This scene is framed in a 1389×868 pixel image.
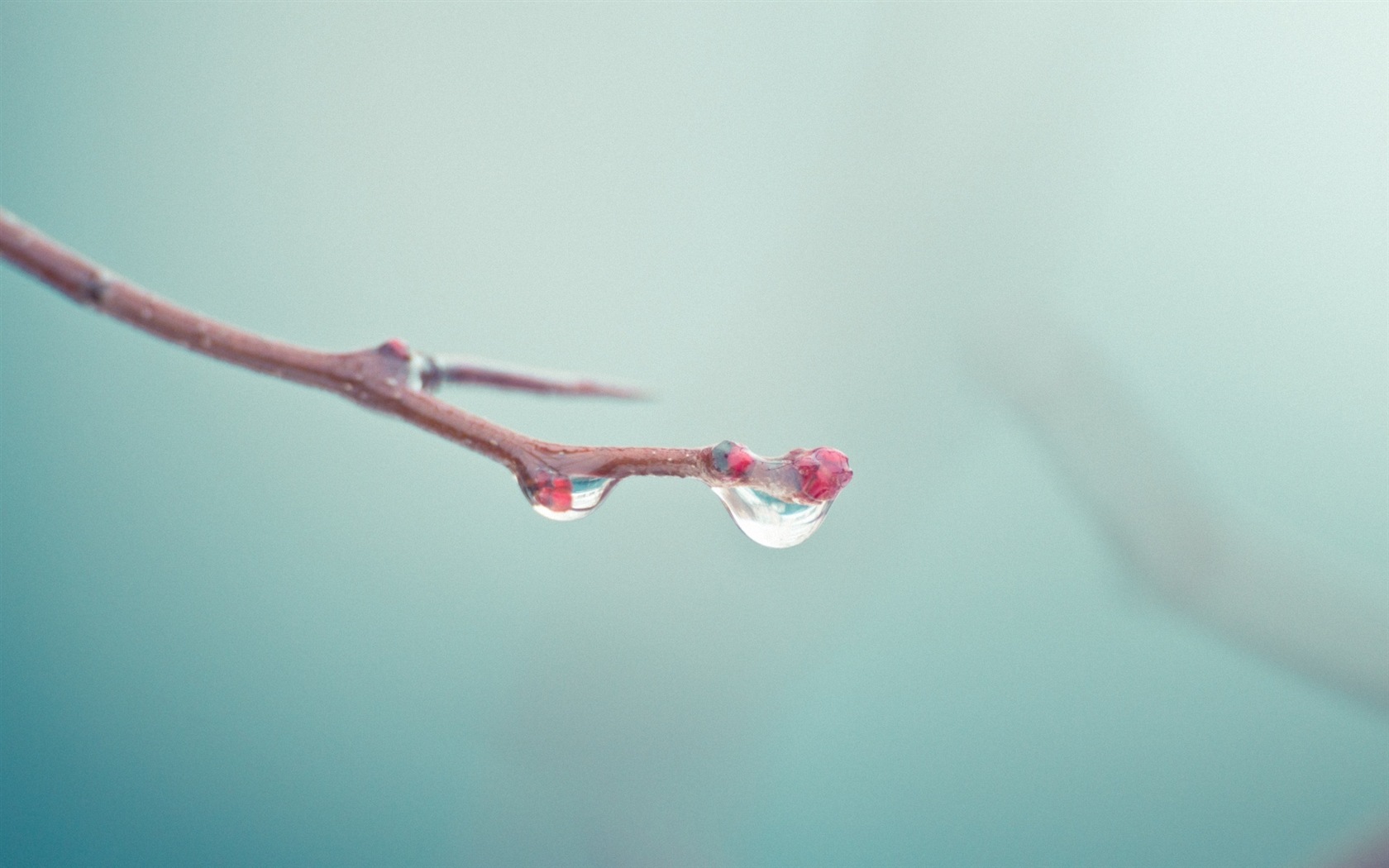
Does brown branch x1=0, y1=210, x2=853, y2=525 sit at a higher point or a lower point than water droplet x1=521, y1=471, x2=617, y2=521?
higher

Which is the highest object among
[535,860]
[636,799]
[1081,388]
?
[1081,388]

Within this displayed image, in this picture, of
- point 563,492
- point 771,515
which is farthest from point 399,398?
point 771,515

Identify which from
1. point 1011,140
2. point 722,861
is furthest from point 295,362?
point 1011,140

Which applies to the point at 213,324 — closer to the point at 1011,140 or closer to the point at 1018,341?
the point at 1018,341

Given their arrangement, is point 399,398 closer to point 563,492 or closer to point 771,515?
point 563,492

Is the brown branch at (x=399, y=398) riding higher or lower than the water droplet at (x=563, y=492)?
higher
